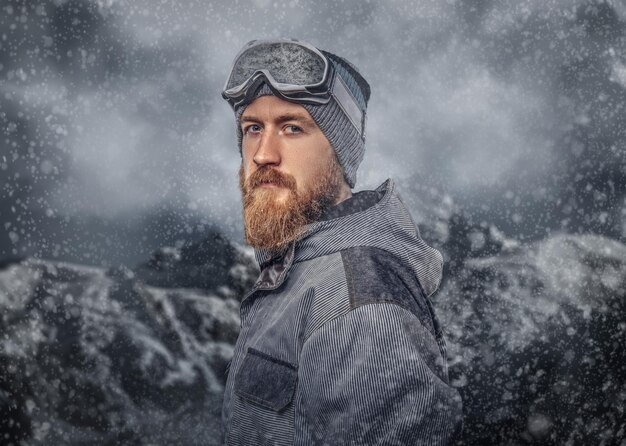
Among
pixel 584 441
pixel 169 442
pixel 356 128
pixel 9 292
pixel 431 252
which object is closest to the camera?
pixel 431 252

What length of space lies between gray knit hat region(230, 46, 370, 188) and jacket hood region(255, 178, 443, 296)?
21.2 inches

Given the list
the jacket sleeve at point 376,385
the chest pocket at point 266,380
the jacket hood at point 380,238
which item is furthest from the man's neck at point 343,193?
the jacket sleeve at point 376,385

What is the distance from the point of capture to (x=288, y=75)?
7.86 ft

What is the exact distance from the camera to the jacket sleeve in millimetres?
1277

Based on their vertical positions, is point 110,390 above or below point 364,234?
below

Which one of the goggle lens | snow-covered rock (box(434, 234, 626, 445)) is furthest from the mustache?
snow-covered rock (box(434, 234, 626, 445))

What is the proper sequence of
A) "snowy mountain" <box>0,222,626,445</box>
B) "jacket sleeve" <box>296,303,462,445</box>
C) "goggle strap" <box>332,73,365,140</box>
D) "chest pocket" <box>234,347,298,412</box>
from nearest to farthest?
"jacket sleeve" <box>296,303,462,445</box> < "chest pocket" <box>234,347,298,412</box> < "goggle strap" <box>332,73,365,140</box> < "snowy mountain" <box>0,222,626,445</box>

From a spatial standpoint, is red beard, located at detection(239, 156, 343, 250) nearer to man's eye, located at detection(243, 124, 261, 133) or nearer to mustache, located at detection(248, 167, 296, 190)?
mustache, located at detection(248, 167, 296, 190)

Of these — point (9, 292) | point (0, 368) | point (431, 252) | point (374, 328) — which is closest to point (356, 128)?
point (431, 252)

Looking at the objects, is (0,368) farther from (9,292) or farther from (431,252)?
(431,252)

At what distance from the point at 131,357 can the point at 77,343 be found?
295 centimetres

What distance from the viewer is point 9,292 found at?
20.1 meters

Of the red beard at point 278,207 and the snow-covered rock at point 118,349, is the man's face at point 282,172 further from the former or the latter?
the snow-covered rock at point 118,349

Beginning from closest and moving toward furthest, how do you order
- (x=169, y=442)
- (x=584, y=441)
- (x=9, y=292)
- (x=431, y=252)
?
1. (x=431, y=252)
2. (x=9, y=292)
3. (x=169, y=442)
4. (x=584, y=441)
